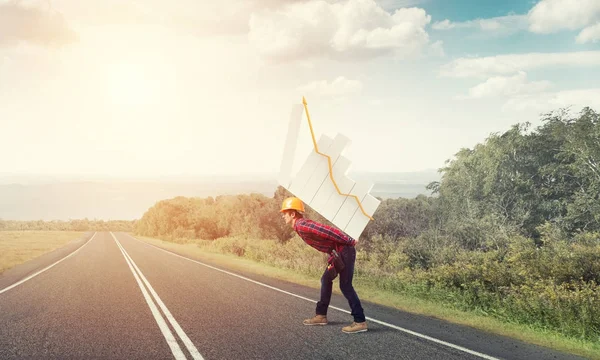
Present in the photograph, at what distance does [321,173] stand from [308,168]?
19 cm

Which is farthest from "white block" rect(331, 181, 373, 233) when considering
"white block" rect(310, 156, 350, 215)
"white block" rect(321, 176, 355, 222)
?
"white block" rect(310, 156, 350, 215)

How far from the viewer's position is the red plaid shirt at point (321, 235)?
6375 mm

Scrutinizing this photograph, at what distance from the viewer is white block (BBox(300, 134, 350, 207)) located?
556 centimetres

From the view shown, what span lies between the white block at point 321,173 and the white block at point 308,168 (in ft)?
0.14

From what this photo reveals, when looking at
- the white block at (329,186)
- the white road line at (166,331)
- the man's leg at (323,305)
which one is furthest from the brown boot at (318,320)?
the white block at (329,186)

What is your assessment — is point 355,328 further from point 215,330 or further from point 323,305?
point 215,330

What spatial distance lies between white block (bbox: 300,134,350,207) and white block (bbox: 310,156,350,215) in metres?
0.04

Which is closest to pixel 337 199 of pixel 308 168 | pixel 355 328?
pixel 308 168

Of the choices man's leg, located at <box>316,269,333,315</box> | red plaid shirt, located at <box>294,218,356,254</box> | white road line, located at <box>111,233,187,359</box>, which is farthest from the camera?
man's leg, located at <box>316,269,333,315</box>

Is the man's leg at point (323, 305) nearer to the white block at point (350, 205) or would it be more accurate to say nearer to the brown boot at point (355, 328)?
the brown boot at point (355, 328)

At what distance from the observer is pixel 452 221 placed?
35.0 metres

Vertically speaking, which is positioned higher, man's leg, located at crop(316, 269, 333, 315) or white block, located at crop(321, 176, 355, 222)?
white block, located at crop(321, 176, 355, 222)

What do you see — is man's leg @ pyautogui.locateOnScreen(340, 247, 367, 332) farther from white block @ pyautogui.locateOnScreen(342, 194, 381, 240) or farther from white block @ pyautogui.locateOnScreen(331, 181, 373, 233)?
white block @ pyautogui.locateOnScreen(331, 181, 373, 233)

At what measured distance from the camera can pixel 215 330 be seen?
21.9 feet
